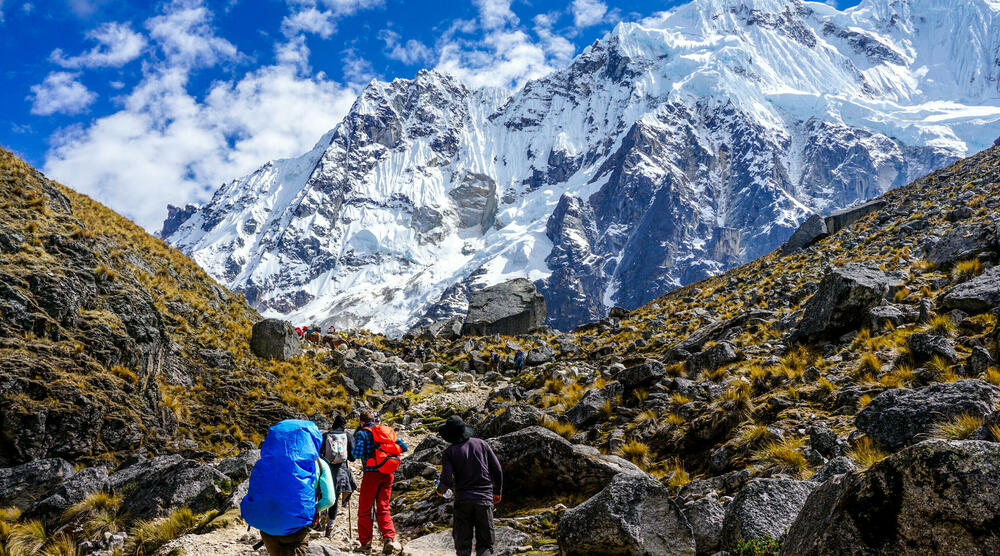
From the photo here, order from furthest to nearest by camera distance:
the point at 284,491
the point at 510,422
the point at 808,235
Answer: the point at 808,235
the point at 510,422
the point at 284,491

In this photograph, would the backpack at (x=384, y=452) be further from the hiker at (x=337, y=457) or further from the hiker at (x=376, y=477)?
the hiker at (x=337, y=457)

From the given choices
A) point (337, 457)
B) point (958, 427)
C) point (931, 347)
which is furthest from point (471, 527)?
point (931, 347)

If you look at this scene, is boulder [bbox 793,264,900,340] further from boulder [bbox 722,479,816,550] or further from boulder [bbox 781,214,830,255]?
boulder [bbox 781,214,830,255]

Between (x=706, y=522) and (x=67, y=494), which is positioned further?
(x=67, y=494)

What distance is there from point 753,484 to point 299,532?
5067 millimetres

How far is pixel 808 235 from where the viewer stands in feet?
132

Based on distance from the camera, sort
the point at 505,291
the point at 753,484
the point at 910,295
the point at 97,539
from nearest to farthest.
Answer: the point at 753,484 < the point at 97,539 < the point at 910,295 < the point at 505,291

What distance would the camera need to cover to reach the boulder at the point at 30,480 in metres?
9.60

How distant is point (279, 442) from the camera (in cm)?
585

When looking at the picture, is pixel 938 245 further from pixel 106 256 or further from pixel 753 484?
pixel 106 256

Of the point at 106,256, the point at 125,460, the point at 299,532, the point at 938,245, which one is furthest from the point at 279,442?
the point at 938,245

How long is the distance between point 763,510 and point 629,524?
1484mm

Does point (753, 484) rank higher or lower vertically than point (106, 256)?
lower

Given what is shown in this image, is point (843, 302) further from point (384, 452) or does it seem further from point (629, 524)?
point (384, 452)
